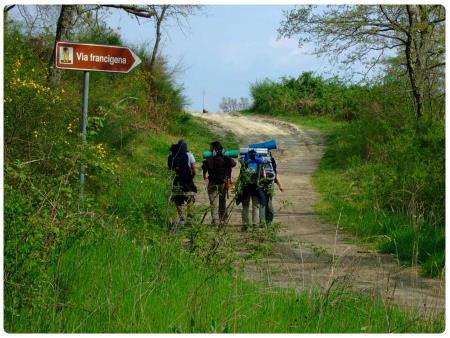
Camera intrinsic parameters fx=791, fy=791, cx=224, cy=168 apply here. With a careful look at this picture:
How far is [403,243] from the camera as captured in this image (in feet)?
37.4

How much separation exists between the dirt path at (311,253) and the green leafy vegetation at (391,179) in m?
0.35

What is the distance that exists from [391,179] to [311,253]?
348 centimetres

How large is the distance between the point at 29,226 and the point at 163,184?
6245mm

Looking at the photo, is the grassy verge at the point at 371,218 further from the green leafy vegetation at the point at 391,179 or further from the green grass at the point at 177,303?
the green grass at the point at 177,303

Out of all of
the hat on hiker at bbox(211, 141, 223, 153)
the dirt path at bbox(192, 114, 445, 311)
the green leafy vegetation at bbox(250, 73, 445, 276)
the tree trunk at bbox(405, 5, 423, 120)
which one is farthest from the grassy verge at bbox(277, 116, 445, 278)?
the hat on hiker at bbox(211, 141, 223, 153)

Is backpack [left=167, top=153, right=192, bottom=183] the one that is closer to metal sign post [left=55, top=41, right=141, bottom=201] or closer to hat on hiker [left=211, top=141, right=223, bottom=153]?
hat on hiker [left=211, top=141, right=223, bottom=153]

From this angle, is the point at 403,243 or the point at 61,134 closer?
the point at 61,134

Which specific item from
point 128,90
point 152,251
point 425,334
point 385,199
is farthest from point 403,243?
point 128,90

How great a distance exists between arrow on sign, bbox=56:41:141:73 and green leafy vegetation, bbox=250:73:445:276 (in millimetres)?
3044

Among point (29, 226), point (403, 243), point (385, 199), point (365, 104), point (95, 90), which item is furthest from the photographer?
point (365, 104)

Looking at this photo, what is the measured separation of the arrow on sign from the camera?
8.91 meters

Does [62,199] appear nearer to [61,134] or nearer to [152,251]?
[152,251]

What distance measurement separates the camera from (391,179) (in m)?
13.9

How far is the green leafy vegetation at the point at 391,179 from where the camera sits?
1127cm
